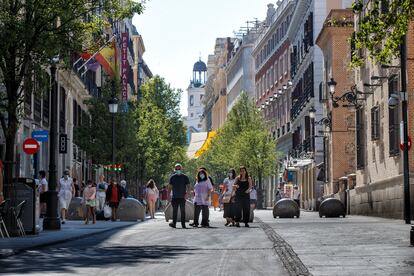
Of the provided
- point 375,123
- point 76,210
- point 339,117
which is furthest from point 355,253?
point 339,117

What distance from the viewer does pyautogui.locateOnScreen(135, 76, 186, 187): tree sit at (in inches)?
3027

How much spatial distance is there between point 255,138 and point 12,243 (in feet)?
206

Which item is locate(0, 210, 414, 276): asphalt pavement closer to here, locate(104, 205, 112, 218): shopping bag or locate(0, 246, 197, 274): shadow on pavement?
locate(0, 246, 197, 274): shadow on pavement

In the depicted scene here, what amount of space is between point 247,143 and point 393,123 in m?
45.5

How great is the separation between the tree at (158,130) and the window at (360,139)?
2803 centimetres

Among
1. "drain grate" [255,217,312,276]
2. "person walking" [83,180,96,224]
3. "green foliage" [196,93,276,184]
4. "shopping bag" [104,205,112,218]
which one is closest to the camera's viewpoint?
"drain grate" [255,217,312,276]

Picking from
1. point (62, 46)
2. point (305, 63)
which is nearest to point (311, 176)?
point (305, 63)

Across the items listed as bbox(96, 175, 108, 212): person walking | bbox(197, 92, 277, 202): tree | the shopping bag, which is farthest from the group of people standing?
bbox(197, 92, 277, 202): tree

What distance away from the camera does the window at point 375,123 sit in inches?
1614

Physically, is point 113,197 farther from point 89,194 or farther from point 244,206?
point 244,206

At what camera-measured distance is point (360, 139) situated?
46.5 meters

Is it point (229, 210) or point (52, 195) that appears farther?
point (229, 210)

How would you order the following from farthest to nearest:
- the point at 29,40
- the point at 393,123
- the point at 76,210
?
1. the point at 76,210
2. the point at 393,123
3. the point at 29,40

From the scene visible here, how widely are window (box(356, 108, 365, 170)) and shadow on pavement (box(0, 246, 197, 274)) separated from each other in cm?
2859
